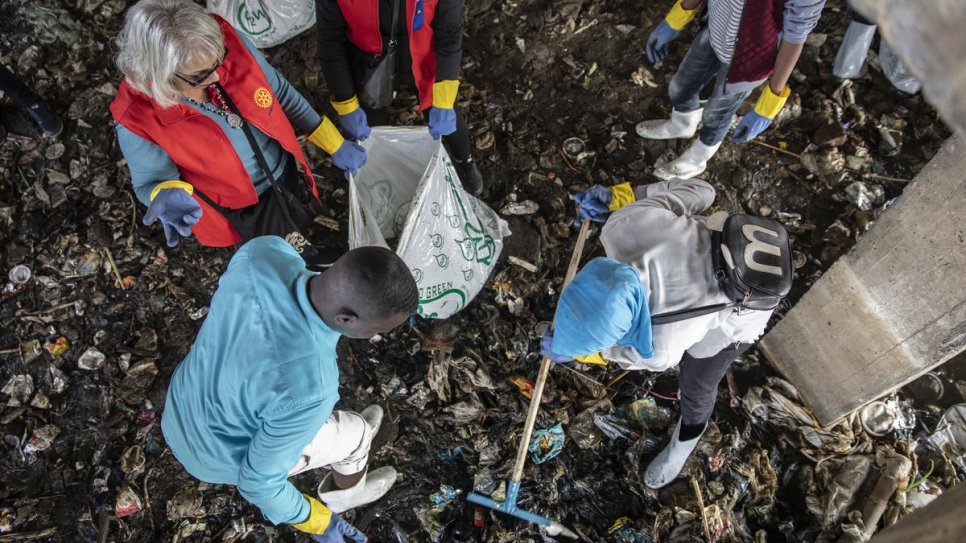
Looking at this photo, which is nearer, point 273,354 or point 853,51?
point 273,354

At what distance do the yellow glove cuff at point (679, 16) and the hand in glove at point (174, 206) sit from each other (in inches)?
121

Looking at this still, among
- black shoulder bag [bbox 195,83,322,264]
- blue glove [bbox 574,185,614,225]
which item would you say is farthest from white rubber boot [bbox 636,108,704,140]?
black shoulder bag [bbox 195,83,322,264]

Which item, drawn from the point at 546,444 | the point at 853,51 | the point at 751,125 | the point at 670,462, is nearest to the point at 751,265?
the point at 670,462

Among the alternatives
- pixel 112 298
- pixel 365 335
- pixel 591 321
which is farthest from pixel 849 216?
pixel 112 298

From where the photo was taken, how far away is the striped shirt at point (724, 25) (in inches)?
103

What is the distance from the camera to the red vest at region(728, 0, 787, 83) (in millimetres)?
2543

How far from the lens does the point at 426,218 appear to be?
2.96 m

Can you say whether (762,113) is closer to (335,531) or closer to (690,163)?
(690,163)

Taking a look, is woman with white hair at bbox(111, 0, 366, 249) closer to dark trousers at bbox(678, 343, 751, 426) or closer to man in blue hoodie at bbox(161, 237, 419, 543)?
man in blue hoodie at bbox(161, 237, 419, 543)

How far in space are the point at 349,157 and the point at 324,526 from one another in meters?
1.82

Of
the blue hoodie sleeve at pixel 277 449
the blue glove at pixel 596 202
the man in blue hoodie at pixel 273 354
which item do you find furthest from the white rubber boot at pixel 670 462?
the blue hoodie sleeve at pixel 277 449

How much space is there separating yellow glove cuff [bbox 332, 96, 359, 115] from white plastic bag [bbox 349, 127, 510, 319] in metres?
0.19

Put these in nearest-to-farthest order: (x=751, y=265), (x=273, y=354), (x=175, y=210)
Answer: (x=273, y=354)
(x=751, y=265)
(x=175, y=210)

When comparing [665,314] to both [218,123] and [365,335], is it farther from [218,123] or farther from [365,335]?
[218,123]
